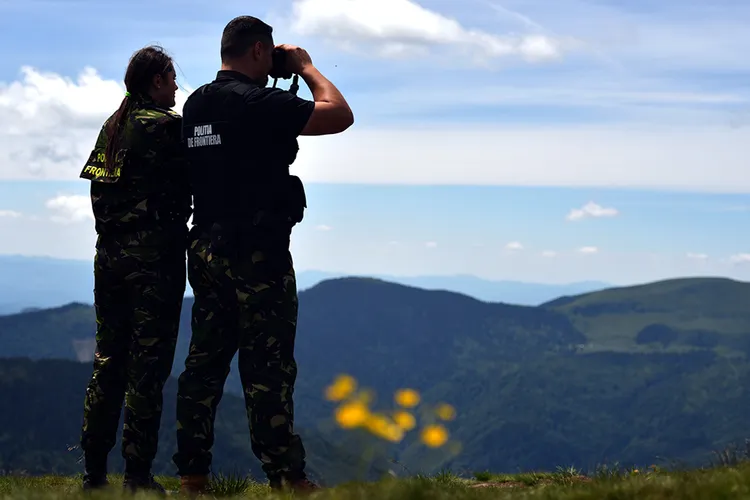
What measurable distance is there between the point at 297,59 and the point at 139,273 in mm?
2181

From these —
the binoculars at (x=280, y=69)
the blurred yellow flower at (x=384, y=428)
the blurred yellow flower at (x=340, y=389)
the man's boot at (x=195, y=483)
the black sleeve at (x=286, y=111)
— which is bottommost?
the man's boot at (x=195, y=483)

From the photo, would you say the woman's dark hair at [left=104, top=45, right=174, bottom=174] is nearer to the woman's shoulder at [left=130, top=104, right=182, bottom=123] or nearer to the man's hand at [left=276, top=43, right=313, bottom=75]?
the woman's shoulder at [left=130, top=104, right=182, bottom=123]

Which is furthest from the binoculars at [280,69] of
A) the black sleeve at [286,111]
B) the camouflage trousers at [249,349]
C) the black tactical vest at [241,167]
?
the camouflage trousers at [249,349]

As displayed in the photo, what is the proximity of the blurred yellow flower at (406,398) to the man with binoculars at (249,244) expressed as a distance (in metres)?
1.70

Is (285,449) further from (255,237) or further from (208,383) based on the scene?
(255,237)

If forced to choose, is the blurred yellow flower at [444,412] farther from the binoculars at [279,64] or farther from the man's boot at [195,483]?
the binoculars at [279,64]

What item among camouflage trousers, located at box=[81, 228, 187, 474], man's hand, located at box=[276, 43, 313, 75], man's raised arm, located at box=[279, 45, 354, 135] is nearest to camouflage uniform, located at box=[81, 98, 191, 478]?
camouflage trousers, located at box=[81, 228, 187, 474]

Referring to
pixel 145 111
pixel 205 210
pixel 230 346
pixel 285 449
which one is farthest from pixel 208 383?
pixel 145 111

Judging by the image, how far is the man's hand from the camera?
24.3 feet

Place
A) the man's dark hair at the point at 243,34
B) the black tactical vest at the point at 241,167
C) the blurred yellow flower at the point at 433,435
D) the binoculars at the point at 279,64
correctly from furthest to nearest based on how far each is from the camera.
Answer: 1. the binoculars at the point at 279,64
2. the man's dark hair at the point at 243,34
3. the black tactical vest at the point at 241,167
4. the blurred yellow flower at the point at 433,435

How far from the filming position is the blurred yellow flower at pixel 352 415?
16.8 feet

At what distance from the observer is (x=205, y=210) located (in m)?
7.27

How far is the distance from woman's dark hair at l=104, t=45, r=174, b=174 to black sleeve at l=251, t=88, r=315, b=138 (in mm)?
Answer: 1413

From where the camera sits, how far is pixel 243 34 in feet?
23.6
